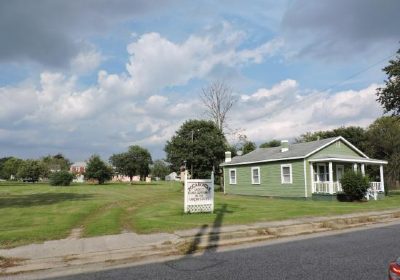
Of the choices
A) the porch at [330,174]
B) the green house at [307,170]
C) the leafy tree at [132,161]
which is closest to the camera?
the porch at [330,174]

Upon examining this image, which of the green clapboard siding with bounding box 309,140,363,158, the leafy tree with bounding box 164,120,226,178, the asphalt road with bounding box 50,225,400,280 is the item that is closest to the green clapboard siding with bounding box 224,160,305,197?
the green clapboard siding with bounding box 309,140,363,158

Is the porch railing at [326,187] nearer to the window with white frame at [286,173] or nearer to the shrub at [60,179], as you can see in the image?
the window with white frame at [286,173]

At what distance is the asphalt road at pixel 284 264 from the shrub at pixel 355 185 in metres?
14.9

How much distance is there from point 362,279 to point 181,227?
20.5ft

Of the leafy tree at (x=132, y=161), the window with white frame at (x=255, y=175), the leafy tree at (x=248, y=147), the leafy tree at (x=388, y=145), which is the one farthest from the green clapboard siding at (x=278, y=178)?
the leafy tree at (x=132, y=161)

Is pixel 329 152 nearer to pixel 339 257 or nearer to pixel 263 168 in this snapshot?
pixel 263 168

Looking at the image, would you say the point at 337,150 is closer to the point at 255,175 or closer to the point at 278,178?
the point at 278,178

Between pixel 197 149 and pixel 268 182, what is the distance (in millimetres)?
Answer: 12749

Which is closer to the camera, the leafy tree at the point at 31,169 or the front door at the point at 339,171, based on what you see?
the front door at the point at 339,171

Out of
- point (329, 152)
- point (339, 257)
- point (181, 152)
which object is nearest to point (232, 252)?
point (339, 257)

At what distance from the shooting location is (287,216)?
13773 mm

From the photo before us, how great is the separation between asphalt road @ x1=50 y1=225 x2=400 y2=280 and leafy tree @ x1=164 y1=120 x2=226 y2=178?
3070 cm

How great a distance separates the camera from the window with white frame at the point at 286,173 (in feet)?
87.4

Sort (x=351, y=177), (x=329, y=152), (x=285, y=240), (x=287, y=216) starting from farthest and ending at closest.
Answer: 1. (x=329, y=152)
2. (x=351, y=177)
3. (x=287, y=216)
4. (x=285, y=240)
